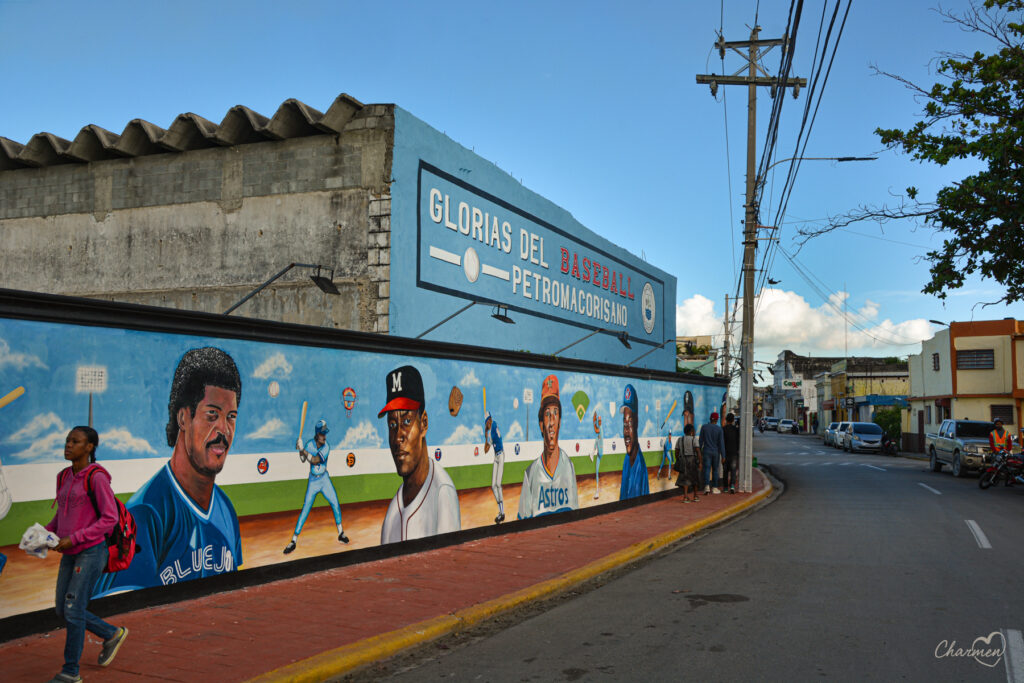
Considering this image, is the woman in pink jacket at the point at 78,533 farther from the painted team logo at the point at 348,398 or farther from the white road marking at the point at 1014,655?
the white road marking at the point at 1014,655

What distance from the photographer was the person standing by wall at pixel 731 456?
21.2 metres

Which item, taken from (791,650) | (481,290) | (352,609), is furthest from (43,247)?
(791,650)

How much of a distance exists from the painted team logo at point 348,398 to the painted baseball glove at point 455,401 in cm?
214

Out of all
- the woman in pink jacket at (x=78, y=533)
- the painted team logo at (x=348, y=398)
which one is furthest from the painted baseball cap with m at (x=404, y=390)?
the woman in pink jacket at (x=78, y=533)

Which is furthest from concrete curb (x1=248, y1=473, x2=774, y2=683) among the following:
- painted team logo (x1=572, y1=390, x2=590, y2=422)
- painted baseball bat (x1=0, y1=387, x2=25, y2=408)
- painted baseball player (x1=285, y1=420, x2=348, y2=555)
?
painted team logo (x1=572, y1=390, x2=590, y2=422)

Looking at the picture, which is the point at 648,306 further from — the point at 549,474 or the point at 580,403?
the point at 549,474

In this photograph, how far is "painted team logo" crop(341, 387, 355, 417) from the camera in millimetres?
9469

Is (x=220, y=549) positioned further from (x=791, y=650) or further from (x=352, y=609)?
(x=791, y=650)

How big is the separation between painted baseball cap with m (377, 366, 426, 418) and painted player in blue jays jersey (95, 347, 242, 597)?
7.85 feet

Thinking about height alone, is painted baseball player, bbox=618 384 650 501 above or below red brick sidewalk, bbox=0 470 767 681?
above

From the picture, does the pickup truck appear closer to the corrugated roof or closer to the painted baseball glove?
the painted baseball glove

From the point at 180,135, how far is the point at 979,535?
16093 millimetres

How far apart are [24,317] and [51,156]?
42.8 feet

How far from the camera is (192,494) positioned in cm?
761
